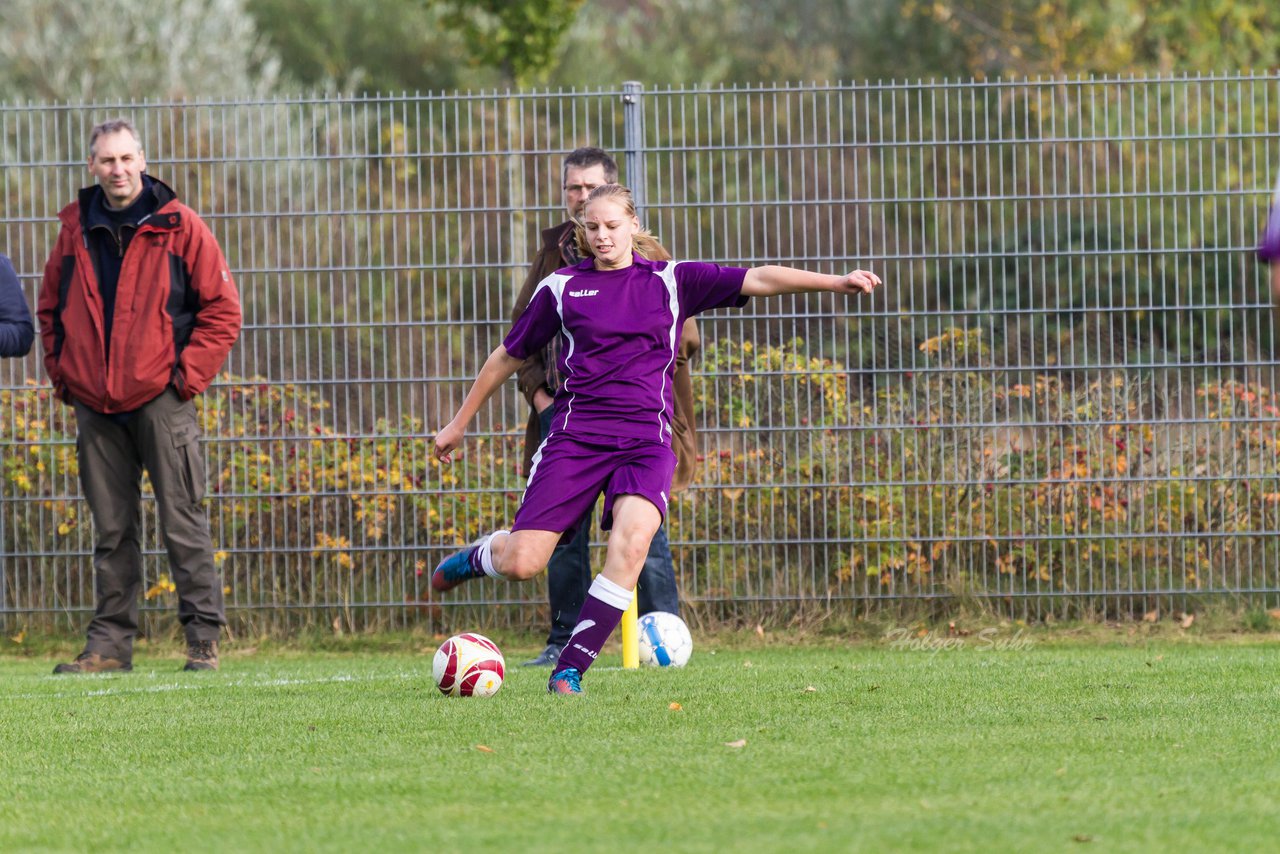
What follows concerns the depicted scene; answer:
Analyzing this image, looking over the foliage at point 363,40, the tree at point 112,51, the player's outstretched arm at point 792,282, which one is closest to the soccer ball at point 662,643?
the player's outstretched arm at point 792,282

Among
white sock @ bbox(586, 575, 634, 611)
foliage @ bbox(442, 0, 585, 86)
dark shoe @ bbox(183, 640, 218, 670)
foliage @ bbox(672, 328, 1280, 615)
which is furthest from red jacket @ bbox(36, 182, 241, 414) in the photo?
foliage @ bbox(442, 0, 585, 86)

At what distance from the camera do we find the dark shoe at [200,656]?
737 centimetres

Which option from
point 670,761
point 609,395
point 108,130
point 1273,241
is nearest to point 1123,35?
point 108,130

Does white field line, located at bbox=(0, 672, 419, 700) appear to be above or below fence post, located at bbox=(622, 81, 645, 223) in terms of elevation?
below

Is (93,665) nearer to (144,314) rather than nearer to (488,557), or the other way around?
(144,314)

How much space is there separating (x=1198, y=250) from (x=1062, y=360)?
0.83 metres

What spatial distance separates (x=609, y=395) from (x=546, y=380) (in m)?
1.23

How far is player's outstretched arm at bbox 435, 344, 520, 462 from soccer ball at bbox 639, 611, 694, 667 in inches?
50.7

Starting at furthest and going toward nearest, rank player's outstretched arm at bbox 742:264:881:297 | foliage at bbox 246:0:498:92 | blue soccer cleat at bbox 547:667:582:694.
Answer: foliage at bbox 246:0:498:92 → blue soccer cleat at bbox 547:667:582:694 → player's outstretched arm at bbox 742:264:881:297

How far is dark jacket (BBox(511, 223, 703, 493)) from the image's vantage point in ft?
23.2

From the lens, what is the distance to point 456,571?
638 cm

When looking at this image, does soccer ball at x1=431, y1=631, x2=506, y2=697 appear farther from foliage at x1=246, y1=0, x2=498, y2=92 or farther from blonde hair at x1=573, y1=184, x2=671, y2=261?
foliage at x1=246, y1=0, x2=498, y2=92

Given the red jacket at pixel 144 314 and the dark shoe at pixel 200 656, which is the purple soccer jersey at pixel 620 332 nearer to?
the red jacket at pixel 144 314

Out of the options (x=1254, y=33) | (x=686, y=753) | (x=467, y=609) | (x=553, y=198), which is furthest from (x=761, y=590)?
(x=1254, y=33)
